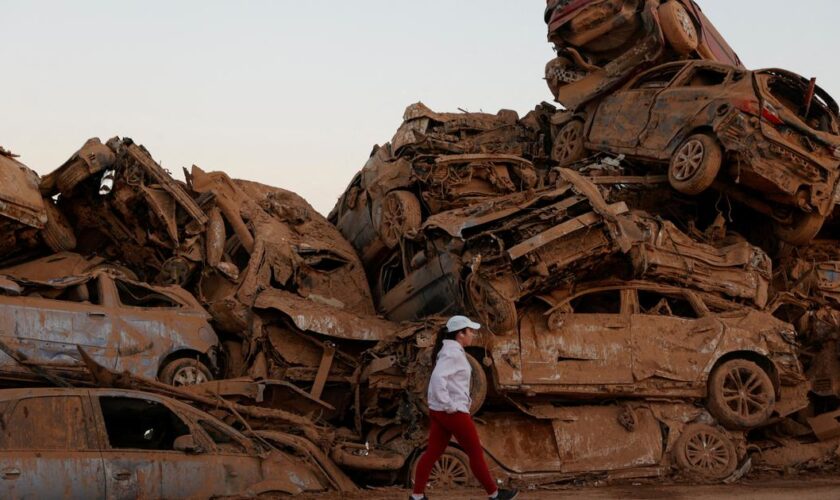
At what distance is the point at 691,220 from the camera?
51.5 ft

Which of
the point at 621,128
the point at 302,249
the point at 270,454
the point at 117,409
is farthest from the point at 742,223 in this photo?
the point at 117,409

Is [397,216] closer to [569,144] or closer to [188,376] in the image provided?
[569,144]

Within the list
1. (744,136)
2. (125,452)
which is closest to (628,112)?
(744,136)

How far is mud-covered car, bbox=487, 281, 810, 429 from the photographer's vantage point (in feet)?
39.7

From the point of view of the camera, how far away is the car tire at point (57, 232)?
16094mm

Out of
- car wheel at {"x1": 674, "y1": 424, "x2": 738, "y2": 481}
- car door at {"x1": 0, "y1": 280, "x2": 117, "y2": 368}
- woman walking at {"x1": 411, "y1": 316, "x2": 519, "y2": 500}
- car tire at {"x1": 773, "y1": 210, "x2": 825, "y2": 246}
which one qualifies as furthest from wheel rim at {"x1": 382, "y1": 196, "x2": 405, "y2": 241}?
woman walking at {"x1": 411, "y1": 316, "x2": 519, "y2": 500}

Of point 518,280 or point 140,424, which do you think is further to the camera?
point 518,280

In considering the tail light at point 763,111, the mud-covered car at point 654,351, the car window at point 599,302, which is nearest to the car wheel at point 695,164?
Result: the tail light at point 763,111

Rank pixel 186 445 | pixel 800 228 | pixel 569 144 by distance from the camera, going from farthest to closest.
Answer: pixel 569 144, pixel 800 228, pixel 186 445

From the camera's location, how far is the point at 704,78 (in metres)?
15.6

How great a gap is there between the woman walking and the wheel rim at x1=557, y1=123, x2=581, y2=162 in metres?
10.3

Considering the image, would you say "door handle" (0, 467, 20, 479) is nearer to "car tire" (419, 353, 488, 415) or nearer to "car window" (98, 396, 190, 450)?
"car window" (98, 396, 190, 450)

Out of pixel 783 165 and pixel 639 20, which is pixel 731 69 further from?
pixel 639 20

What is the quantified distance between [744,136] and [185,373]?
311 inches
